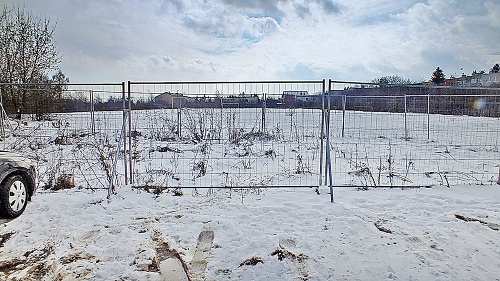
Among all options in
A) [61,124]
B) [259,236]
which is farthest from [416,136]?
[61,124]

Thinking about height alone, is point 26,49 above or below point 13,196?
above

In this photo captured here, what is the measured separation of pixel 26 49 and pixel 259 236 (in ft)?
61.3

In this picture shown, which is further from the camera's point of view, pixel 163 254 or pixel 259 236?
pixel 259 236

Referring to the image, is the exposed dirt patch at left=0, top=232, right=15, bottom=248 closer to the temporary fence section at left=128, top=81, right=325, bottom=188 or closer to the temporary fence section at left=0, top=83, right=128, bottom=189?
the temporary fence section at left=128, top=81, right=325, bottom=188

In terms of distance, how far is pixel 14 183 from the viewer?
4.06 meters

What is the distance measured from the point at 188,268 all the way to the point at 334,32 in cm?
757

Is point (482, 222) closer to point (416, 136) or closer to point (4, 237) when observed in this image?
point (4, 237)

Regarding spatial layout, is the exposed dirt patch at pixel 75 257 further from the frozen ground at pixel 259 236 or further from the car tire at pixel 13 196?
the car tire at pixel 13 196

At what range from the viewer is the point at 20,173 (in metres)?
4.32

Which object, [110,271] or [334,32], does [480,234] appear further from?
[334,32]

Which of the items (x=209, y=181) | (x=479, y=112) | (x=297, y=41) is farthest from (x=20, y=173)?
(x=479, y=112)

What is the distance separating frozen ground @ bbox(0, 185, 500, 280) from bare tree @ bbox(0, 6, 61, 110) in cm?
1472

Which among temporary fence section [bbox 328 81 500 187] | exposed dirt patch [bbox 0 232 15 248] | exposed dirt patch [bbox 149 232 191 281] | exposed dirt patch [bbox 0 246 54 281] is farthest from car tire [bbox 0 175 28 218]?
temporary fence section [bbox 328 81 500 187]

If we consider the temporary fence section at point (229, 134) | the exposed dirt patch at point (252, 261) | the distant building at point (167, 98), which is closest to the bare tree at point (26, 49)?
the temporary fence section at point (229, 134)
